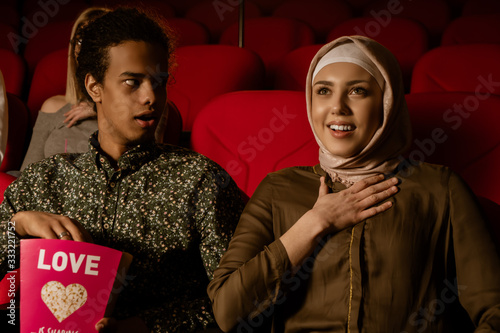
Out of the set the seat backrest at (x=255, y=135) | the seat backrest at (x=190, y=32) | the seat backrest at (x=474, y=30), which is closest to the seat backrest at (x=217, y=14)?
the seat backrest at (x=190, y=32)

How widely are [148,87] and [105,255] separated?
0.30 meters

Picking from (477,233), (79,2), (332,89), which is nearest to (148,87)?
(332,89)

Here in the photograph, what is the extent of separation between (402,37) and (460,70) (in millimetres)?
489

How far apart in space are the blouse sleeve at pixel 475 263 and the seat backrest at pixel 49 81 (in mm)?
1378

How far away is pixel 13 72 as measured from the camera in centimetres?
176

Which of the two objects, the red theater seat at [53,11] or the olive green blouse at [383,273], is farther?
the red theater seat at [53,11]

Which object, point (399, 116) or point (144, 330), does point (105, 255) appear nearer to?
point (144, 330)

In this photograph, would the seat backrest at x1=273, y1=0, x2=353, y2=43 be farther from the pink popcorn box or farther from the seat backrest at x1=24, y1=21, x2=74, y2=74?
the pink popcorn box

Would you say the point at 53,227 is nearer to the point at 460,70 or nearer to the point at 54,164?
the point at 54,164

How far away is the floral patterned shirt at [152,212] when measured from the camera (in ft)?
2.35

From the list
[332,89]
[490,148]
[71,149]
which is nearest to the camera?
[332,89]

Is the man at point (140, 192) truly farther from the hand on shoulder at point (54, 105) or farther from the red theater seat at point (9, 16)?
the red theater seat at point (9, 16)

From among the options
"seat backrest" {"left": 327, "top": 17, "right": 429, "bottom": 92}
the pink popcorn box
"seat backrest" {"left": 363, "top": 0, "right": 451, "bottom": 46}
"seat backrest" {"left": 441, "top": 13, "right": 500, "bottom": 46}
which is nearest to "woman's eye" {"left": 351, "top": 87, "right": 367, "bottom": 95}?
the pink popcorn box

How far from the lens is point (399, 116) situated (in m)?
0.73
